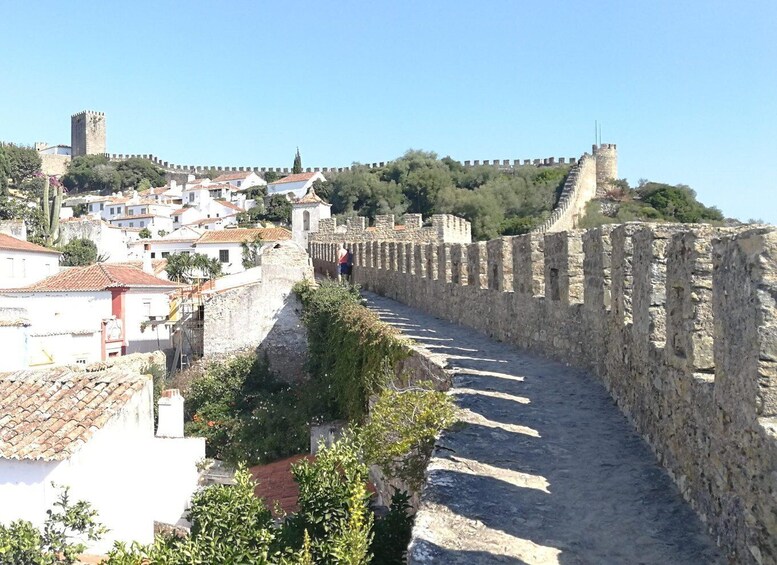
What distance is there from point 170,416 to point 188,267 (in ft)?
82.3

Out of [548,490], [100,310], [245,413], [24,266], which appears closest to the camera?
[548,490]

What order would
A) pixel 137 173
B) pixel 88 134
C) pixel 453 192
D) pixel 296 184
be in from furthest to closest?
pixel 88 134 → pixel 137 173 → pixel 296 184 → pixel 453 192

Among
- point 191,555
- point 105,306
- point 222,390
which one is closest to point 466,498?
point 191,555

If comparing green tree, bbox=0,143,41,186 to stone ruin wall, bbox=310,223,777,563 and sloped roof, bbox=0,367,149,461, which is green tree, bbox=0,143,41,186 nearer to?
sloped roof, bbox=0,367,149,461

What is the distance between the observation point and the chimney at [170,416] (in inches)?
596

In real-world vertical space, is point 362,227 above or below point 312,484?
above

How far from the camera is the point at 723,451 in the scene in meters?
3.81

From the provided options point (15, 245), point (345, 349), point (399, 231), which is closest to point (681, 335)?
point (345, 349)

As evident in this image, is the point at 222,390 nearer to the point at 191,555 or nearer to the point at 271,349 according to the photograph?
the point at 271,349

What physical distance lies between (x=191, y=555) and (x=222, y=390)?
15277mm

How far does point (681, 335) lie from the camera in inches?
189

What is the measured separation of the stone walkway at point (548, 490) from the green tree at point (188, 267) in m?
33.5

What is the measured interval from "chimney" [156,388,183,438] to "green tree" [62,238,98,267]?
2958cm

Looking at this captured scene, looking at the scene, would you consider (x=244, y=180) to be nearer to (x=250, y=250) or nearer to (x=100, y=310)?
(x=250, y=250)
